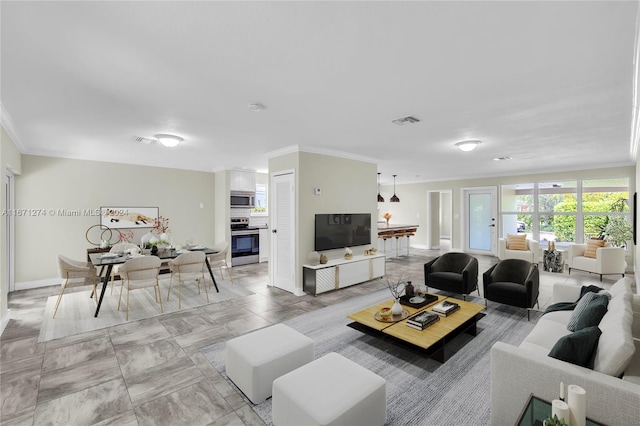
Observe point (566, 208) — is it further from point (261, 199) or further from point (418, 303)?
point (261, 199)

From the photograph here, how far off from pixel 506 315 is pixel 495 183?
5976 millimetres

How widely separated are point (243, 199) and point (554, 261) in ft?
24.5

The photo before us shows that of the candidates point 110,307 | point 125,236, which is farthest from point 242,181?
point 110,307

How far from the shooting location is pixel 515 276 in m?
4.38

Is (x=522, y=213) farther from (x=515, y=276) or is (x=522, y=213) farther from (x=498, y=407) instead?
(x=498, y=407)

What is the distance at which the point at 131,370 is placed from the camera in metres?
2.69

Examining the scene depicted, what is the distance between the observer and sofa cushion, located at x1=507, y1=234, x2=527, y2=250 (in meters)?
7.18

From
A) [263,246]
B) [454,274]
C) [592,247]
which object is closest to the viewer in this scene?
[454,274]

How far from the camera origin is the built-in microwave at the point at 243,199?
7.42 meters

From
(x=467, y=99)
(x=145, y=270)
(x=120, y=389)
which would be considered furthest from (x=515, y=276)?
(x=145, y=270)

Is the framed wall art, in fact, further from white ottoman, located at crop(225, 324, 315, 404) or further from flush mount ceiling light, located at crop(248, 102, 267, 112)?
white ottoman, located at crop(225, 324, 315, 404)

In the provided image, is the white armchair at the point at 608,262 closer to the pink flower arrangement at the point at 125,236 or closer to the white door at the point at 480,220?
the white door at the point at 480,220

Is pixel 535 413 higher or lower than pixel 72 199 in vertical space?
lower

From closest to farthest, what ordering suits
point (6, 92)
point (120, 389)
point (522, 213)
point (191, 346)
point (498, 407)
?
point (498, 407) < point (120, 389) < point (6, 92) < point (191, 346) < point (522, 213)
